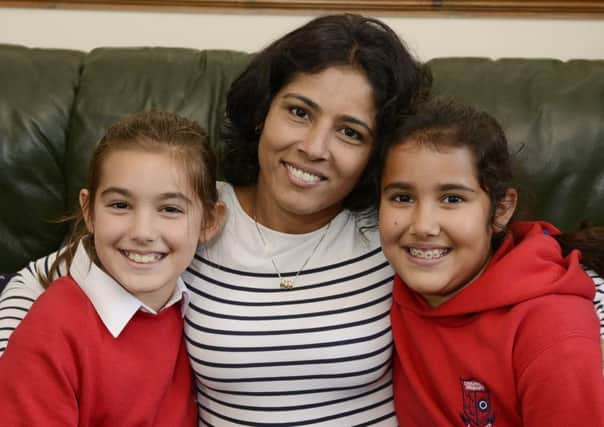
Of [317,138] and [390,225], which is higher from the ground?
[317,138]

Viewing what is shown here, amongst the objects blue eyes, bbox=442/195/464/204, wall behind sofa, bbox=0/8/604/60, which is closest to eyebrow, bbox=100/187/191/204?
blue eyes, bbox=442/195/464/204

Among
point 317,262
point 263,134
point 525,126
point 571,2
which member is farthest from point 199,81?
point 571,2

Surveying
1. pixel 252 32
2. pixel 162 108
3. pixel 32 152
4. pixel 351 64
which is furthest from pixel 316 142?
pixel 252 32

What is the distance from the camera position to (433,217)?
46.6 inches

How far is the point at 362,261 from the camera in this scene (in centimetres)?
137

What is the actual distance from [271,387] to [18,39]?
1.53 m

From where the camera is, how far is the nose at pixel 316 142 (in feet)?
4.09

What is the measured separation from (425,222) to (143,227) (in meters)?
0.48

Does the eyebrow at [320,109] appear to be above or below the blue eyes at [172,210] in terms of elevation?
above

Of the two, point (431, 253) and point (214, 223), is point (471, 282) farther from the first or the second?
point (214, 223)

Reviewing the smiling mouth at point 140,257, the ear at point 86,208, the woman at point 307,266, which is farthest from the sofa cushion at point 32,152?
the smiling mouth at point 140,257

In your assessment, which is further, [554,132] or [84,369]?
[554,132]

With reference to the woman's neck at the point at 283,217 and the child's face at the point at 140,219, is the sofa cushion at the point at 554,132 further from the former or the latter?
the child's face at the point at 140,219

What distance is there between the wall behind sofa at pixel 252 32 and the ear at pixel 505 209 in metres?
1.00
